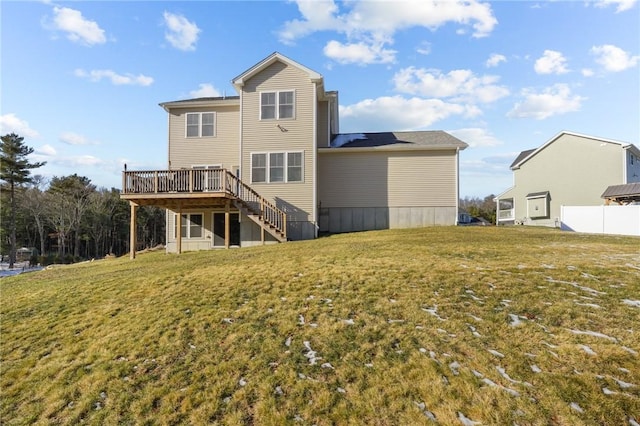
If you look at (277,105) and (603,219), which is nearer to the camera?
(277,105)

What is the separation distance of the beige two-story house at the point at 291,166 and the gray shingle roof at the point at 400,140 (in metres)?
0.05

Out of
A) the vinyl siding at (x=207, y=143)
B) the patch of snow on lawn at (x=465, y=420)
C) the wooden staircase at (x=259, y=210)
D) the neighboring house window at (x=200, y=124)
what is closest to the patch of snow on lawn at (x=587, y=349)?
the patch of snow on lawn at (x=465, y=420)

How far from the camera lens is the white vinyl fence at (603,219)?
16.2m

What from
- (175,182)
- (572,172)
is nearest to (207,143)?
(175,182)

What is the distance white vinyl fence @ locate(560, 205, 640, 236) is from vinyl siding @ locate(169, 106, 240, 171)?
1844 cm

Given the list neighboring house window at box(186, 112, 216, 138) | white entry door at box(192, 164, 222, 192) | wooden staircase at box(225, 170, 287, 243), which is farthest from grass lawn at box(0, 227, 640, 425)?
neighboring house window at box(186, 112, 216, 138)

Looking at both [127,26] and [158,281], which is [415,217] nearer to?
[158,281]

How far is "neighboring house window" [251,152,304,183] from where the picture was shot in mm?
16031

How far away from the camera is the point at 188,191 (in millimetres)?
13891

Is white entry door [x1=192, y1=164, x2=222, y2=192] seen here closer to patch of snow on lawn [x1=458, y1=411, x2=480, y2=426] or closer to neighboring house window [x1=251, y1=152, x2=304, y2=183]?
neighboring house window [x1=251, y1=152, x2=304, y2=183]

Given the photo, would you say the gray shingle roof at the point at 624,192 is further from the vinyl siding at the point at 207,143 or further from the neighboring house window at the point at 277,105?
the vinyl siding at the point at 207,143

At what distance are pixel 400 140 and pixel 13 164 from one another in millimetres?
38870

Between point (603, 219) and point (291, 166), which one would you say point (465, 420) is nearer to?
point (291, 166)

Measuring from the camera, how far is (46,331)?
6.37 metres
